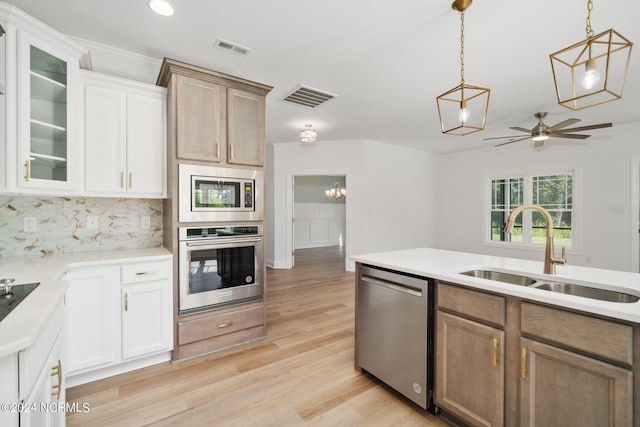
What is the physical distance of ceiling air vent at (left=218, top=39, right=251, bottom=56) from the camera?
95.8 inches

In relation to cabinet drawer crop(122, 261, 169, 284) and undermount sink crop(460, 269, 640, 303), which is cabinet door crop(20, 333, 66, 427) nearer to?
cabinet drawer crop(122, 261, 169, 284)

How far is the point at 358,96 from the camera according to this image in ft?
11.9

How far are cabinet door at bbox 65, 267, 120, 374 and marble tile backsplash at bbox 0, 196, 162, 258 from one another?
1.99 ft

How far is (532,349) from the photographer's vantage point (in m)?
1.35

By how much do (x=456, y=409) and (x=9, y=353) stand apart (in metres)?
2.01

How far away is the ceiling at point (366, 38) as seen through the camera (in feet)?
Result: 6.63

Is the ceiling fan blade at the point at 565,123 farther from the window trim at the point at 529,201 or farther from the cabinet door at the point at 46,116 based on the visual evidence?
the cabinet door at the point at 46,116

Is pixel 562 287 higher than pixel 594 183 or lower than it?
lower

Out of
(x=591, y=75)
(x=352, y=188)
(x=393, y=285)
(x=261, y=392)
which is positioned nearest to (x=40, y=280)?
(x=261, y=392)

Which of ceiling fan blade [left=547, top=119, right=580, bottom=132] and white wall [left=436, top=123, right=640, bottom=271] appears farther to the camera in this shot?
white wall [left=436, top=123, right=640, bottom=271]

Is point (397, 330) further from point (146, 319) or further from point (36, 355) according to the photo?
point (146, 319)

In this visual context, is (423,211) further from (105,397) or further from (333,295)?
Answer: (105,397)

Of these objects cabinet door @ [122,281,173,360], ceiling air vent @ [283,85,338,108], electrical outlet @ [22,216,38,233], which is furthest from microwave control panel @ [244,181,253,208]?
electrical outlet @ [22,216,38,233]

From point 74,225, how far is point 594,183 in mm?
7527
